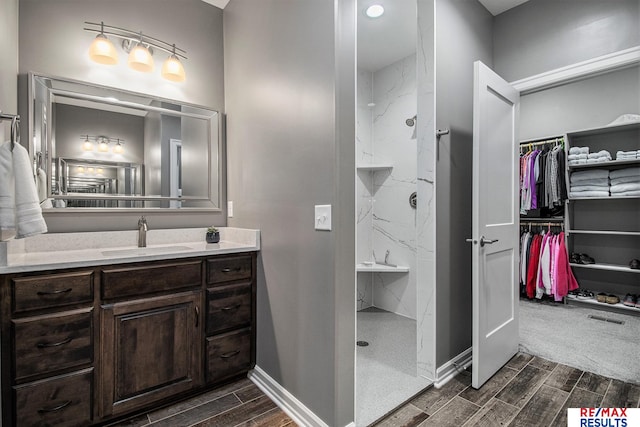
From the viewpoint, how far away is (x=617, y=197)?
3.42 meters

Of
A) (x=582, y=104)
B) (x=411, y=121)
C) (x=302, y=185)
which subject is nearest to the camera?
(x=302, y=185)

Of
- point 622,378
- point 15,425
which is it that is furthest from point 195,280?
point 622,378

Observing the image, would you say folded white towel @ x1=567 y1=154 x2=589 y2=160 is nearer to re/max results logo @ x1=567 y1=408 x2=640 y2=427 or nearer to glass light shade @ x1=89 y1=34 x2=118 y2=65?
re/max results logo @ x1=567 y1=408 x2=640 y2=427

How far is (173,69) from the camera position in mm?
2270

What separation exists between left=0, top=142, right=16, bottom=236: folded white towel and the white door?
2.36 m

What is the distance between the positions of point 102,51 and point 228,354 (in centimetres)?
210

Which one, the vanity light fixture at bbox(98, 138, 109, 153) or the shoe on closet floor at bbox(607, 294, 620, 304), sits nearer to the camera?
the vanity light fixture at bbox(98, 138, 109, 153)

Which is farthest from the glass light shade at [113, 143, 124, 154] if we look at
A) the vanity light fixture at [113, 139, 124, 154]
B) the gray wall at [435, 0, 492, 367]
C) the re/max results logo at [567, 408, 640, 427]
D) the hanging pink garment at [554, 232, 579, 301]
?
the hanging pink garment at [554, 232, 579, 301]

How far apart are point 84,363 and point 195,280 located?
639 mm

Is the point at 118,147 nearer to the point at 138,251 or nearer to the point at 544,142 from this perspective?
the point at 138,251

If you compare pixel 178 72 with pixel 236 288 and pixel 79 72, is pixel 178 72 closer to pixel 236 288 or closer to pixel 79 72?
pixel 79 72

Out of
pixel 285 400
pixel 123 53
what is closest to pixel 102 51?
pixel 123 53

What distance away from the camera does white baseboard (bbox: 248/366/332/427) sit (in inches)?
64.9

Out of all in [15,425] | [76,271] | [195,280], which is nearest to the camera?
[15,425]
